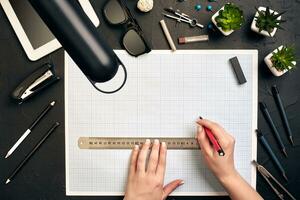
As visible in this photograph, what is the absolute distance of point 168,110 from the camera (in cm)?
92

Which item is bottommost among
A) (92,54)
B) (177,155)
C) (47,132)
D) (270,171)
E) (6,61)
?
(270,171)

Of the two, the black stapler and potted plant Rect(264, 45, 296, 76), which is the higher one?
the black stapler

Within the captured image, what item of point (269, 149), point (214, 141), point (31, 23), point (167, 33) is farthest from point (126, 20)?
point (269, 149)

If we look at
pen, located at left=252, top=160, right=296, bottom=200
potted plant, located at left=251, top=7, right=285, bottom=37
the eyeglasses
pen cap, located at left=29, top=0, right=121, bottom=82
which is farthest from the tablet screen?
pen, located at left=252, top=160, right=296, bottom=200

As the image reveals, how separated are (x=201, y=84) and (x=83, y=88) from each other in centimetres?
27

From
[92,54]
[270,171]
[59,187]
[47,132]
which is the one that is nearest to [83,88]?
[47,132]

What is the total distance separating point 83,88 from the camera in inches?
36.2

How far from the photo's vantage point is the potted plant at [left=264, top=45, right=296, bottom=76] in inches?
33.4

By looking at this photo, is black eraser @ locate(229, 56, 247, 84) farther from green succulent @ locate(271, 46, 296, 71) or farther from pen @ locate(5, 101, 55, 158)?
pen @ locate(5, 101, 55, 158)

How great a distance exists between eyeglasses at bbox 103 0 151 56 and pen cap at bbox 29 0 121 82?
1.03ft

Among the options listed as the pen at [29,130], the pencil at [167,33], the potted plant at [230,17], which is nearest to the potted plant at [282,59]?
the potted plant at [230,17]

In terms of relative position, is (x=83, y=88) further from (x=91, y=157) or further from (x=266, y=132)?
(x=266, y=132)

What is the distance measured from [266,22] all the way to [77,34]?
1.52ft

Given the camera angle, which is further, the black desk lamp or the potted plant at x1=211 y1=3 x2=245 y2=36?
the potted plant at x1=211 y1=3 x2=245 y2=36
